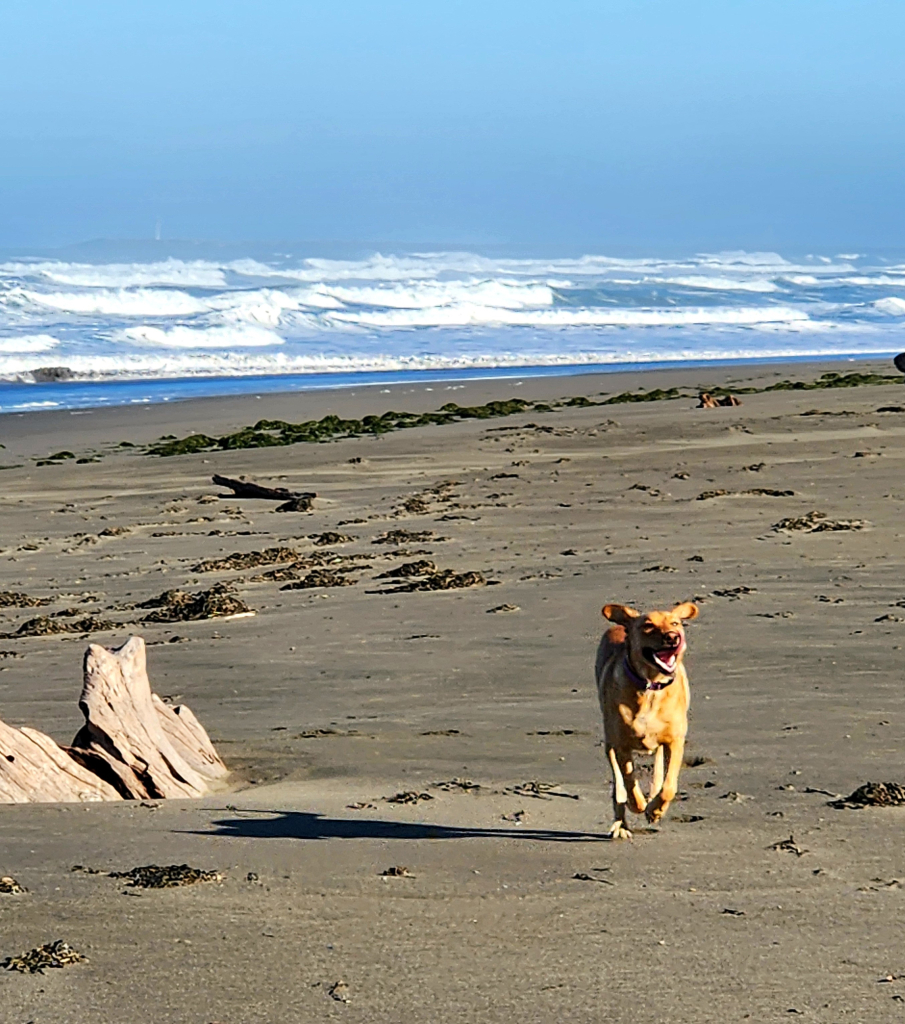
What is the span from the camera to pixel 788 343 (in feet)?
139

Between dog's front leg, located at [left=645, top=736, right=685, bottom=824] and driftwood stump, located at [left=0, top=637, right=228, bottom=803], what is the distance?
1802 mm

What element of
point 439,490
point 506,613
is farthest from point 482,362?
point 506,613

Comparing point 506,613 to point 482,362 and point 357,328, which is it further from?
point 357,328

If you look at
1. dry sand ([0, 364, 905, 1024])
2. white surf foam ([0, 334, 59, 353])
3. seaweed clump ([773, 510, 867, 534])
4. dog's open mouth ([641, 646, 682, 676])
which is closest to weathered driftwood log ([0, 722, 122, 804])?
dry sand ([0, 364, 905, 1024])

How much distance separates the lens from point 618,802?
16.8ft

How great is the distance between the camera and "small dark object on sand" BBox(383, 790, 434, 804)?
573cm

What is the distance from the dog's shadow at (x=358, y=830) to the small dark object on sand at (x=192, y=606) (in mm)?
3994

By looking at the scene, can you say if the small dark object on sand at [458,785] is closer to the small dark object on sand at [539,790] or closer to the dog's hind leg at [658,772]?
the small dark object on sand at [539,790]

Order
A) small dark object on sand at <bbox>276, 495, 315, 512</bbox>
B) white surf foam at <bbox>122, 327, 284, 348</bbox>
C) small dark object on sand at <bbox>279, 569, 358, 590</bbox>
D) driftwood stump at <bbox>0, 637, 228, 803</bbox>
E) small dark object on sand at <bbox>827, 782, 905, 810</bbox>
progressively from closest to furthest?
small dark object on sand at <bbox>827, 782, 905, 810</bbox> < driftwood stump at <bbox>0, 637, 228, 803</bbox> < small dark object on sand at <bbox>279, 569, 358, 590</bbox> < small dark object on sand at <bbox>276, 495, 315, 512</bbox> < white surf foam at <bbox>122, 327, 284, 348</bbox>

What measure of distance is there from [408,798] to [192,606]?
4089 millimetres

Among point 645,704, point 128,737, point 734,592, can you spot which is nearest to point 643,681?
point 645,704

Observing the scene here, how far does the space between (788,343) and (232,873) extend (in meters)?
38.9

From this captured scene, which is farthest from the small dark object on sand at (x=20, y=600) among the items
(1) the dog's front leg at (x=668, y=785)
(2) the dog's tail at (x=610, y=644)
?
(1) the dog's front leg at (x=668, y=785)

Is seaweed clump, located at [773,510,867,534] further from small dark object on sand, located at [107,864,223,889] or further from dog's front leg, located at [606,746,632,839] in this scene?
small dark object on sand, located at [107,864,223,889]
